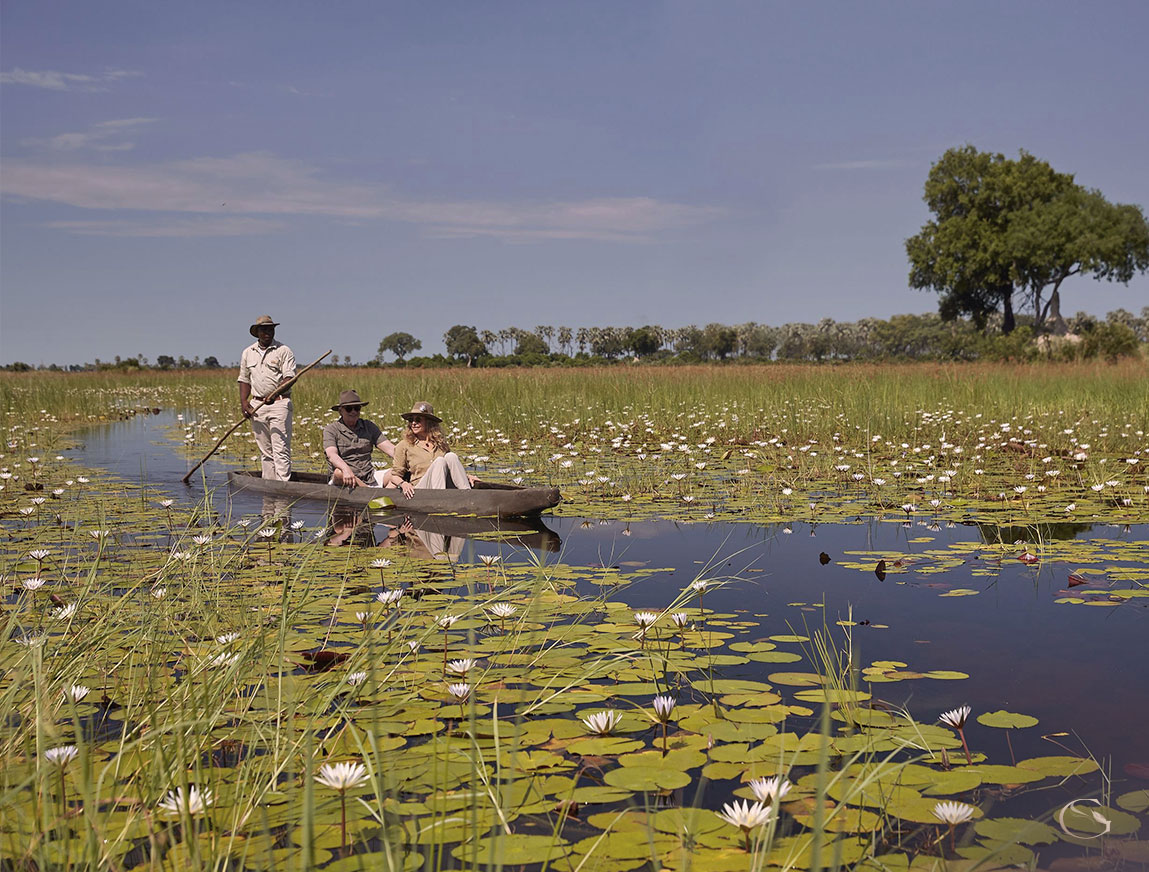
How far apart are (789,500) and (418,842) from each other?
6.83 metres

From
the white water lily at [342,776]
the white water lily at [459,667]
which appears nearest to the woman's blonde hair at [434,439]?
the white water lily at [459,667]

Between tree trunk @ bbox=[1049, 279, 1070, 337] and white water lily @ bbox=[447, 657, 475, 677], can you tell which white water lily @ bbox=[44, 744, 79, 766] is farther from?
tree trunk @ bbox=[1049, 279, 1070, 337]

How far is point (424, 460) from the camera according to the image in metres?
9.08

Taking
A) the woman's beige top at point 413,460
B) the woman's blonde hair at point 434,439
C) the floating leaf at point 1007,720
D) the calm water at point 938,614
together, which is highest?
the woman's blonde hair at point 434,439

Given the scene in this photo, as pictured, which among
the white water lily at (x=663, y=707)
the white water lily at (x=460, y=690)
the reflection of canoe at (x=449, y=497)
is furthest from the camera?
the reflection of canoe at (x=449, y=497)

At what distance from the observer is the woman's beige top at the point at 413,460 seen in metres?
9.08

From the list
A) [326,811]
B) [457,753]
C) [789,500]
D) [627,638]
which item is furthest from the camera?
[789,500]

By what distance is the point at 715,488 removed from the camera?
31.5 ft

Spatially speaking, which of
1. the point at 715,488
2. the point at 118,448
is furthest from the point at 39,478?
the point at 715,488

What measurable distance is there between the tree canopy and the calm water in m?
40.5

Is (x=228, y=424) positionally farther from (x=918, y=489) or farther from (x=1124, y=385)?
(x=1124, y=385)

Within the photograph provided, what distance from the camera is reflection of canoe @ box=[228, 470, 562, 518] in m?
8.03

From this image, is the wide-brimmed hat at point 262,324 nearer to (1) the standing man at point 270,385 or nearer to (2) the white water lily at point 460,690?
(1) the standing man at point 270,385

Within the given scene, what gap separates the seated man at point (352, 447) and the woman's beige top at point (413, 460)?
0.42ft
